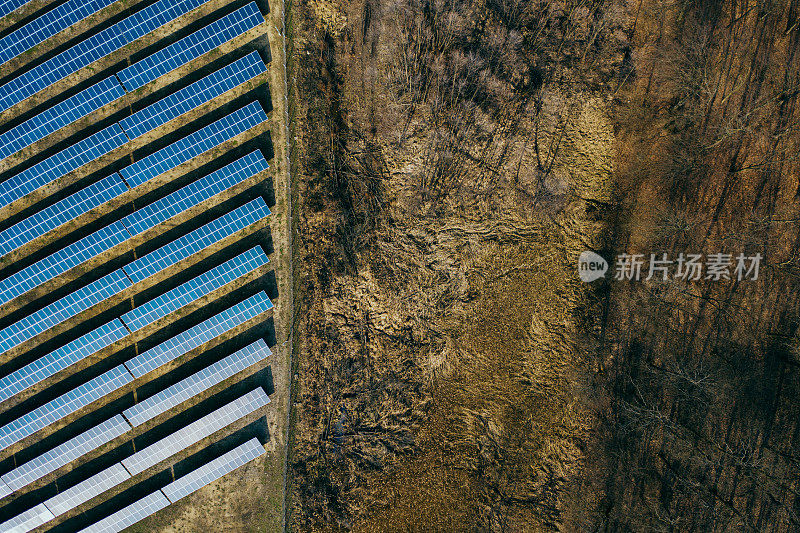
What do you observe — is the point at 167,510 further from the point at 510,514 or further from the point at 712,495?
the point at 712,495

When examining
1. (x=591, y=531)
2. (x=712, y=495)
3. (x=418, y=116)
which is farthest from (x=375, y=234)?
(x=712, y=495)

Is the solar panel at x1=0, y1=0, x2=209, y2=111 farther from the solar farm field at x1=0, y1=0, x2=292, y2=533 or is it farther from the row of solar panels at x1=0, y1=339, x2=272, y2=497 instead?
the row of solar panels at x1=0, y1=339, x2=272, y2=497

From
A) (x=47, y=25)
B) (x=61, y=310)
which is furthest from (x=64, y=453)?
(x=47, y=25)

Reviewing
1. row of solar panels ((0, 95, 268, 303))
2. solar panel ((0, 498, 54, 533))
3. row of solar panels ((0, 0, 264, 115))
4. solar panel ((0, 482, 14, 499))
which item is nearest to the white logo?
row of solar panels ((0, 95, 268, 303))

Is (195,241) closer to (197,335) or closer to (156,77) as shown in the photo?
(197,335)

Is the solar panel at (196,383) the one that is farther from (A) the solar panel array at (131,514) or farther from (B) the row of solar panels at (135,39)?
(B) the row of solar panels at (135,39)

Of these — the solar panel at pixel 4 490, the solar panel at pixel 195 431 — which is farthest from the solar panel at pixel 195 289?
the solar panel at pixel 4 490
